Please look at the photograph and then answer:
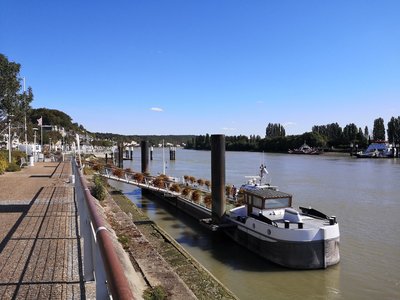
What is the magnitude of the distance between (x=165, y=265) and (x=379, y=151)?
132106 mm

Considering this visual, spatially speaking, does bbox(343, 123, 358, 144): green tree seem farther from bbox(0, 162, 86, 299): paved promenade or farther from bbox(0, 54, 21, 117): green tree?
bbox(0, 162, 86, 299): paved promenade

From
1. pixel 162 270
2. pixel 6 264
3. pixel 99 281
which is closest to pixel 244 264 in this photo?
pixel 162 270

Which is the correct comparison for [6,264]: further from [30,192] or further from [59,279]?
[30,192]

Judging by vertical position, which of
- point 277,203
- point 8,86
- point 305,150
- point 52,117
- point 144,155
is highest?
point 52,117

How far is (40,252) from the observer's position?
7.53m

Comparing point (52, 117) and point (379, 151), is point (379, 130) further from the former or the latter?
point (52, 117)

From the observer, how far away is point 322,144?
6147 inches

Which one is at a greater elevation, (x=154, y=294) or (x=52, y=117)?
(x=52, y=117)

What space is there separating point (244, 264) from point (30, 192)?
9682 mm

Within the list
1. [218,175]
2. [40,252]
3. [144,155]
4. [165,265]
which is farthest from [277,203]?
[144,155]

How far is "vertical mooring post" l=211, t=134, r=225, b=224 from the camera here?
20.2 metres

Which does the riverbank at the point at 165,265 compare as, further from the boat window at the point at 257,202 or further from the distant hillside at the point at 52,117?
the distant hillside at the point at 52,117

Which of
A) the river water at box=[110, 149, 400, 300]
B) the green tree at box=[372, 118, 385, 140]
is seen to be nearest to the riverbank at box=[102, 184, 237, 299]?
the river water at box=[110, 149, 400, 300]

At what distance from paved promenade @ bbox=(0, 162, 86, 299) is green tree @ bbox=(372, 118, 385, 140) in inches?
6452
